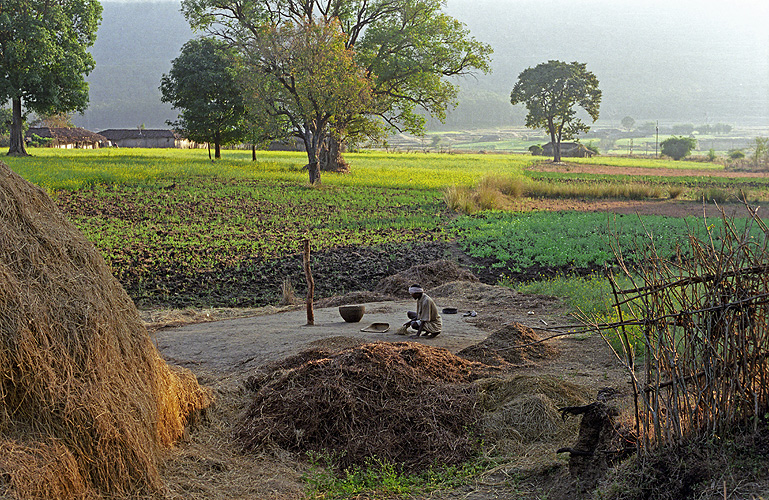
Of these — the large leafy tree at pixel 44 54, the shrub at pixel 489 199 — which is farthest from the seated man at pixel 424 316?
the large leafy tree at pixel 44 54

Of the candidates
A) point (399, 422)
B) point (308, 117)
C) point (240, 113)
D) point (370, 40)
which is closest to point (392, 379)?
point (399, 422)

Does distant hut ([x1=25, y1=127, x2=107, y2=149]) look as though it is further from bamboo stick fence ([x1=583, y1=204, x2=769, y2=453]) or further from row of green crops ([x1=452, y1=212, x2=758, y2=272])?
bamboo stick fence ([x1=583, y1=204, x2=769, y2=453])

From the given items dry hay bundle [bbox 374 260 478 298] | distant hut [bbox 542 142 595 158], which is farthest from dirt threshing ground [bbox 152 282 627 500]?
distant hut [bbox 542 142 595 158]

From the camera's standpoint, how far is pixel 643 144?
609ft

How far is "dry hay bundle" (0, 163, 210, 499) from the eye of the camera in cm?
471

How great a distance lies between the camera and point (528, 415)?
6.98m

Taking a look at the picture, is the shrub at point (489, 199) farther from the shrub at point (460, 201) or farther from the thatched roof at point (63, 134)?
the thatched roof at point (63, 134)

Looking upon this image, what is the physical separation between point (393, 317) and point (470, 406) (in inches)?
202

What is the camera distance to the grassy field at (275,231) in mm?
16500

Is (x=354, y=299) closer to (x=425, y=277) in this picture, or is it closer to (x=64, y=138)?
(x=425, y=277)

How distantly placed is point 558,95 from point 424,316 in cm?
7852

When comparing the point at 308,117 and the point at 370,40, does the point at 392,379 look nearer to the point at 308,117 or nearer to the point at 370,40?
the point at 308,117

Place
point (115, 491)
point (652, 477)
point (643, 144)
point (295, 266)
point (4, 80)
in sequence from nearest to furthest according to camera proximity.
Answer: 1. point (652, 477)
2. point (115, 491)
3. point (295, 266)
4. point (4, 80)
5. point (643, 144)

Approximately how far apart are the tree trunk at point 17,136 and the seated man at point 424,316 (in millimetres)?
44860
